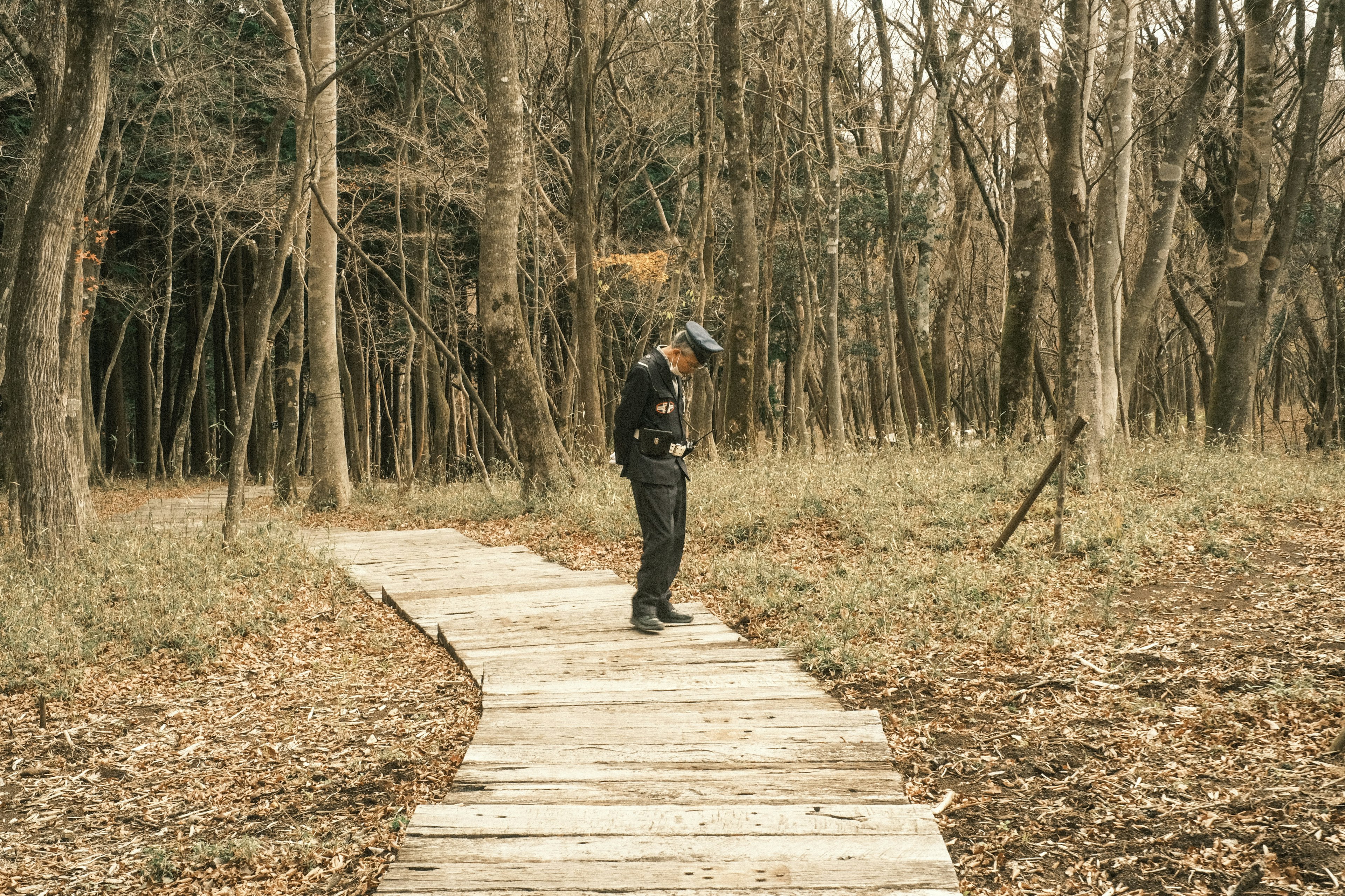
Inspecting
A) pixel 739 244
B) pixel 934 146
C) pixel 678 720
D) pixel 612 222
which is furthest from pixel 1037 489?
pixel 934 146

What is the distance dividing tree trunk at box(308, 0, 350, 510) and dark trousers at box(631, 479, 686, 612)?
389 inches

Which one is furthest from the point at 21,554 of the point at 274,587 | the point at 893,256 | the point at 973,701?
the point at 893,256

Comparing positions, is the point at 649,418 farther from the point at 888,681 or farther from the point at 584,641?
the point at 888,681

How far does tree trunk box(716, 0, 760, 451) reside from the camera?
15508 mm

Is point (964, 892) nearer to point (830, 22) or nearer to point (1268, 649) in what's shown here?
point (1268, 649)

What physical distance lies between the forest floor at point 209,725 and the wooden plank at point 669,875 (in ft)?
1.62

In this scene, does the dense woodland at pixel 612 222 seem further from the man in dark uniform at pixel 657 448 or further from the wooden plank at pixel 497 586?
the man in dark uniform at pixel 657 448

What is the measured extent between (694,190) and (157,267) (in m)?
14.4

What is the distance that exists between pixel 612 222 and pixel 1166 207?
12.0m

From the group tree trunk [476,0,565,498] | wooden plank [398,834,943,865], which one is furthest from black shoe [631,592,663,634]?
tree trunk [476,0,565,498]

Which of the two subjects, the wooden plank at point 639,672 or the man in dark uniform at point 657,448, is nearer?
the wooden plank at point 639,672

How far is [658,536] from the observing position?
7.00 m

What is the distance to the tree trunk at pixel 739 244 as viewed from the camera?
15508 millimetres

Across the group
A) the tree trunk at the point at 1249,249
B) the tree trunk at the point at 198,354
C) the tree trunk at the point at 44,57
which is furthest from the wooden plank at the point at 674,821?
the tree trunk at the point at 198,354
